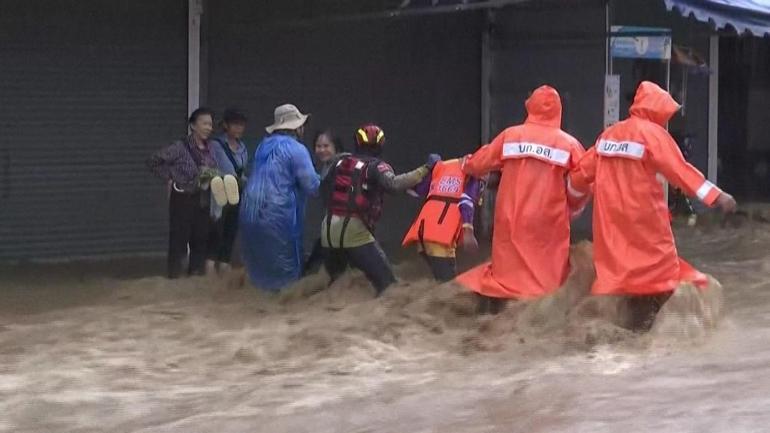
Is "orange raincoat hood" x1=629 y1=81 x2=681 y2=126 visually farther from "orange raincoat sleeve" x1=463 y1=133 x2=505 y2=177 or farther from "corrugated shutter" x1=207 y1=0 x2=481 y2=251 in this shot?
"corrugated shutter" x1=207 y1=0 x2=481 y2=251

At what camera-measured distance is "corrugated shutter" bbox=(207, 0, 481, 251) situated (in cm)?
1381

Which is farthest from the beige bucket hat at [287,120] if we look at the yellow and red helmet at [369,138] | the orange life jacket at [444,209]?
the orange life jacket at [444,209]

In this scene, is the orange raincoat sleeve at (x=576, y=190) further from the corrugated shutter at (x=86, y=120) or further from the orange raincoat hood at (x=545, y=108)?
the corrugated shutter at (x=86, y=120)

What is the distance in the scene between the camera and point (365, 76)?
1482cm

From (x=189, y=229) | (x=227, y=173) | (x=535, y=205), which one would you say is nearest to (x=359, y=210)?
(x=535, y=205)

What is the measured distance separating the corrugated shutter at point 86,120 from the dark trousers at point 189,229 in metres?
2.37

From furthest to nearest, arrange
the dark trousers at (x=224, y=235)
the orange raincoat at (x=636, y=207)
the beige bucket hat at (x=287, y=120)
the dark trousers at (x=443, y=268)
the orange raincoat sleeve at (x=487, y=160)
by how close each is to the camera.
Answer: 1. the dark trousers at (x=224, y=235)
2. the beige bucket hat at (x=287, y=120)
3. the dark trousers at (x=443, y=268)
4. the orange raincoat sleeve at (x=487, y=160)
5. the orange raincoat at (x=636, y=207)

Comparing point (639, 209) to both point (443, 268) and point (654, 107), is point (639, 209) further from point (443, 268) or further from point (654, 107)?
point (443, 268)

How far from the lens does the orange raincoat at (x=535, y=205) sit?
8562 millimetres

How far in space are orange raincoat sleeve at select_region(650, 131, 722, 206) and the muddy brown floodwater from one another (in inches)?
25.0

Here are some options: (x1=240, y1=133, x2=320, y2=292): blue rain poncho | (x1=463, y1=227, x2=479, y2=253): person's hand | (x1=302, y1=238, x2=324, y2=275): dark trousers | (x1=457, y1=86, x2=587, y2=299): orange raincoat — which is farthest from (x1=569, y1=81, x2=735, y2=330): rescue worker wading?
(x1=302, y1=238, x2=324, y2=275): dark trousers

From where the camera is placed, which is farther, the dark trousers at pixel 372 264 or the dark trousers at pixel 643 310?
the dark trousers at pixel 372 264

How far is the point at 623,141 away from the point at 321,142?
2.72 metres

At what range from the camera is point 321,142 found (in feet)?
33.3
